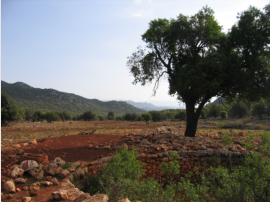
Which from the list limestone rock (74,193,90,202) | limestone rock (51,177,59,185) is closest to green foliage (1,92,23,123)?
limestone rock (51,177,59,185)

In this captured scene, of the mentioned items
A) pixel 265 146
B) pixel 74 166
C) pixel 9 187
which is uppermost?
pixel 265 146

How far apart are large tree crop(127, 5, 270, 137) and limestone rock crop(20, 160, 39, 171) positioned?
31.9 feet

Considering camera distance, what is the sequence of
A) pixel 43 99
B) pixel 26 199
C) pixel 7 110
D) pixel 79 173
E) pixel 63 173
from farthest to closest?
pixel 43 99, pixel 7 110, pixel 79 173, pixel 63 173, pixel 26 199

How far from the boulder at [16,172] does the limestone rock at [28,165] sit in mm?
259

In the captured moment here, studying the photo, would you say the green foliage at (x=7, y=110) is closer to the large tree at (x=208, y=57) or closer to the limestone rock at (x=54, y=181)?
the large tree at (x=208, y=57)

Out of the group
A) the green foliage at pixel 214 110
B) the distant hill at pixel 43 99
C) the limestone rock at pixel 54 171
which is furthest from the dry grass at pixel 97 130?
the distant hill at pixel 43 99

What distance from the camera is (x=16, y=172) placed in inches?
237

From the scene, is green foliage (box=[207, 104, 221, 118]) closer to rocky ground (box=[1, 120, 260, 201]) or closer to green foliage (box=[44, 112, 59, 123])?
rocky ground (box=[1, 120, 260, 201])

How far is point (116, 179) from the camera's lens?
5887 millimetres

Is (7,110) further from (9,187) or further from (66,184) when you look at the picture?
(66,184)

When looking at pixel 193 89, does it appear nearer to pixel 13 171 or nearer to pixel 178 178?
pixel 178 178

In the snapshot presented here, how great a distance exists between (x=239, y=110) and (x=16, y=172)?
178 ft

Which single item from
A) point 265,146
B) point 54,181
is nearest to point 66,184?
point 54,181

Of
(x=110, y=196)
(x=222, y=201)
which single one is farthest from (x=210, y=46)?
(x=110, y=196)
